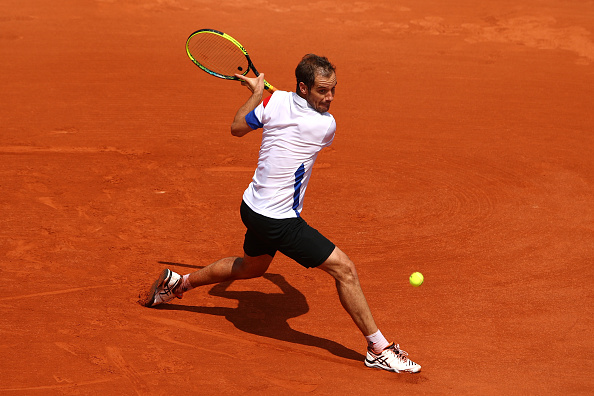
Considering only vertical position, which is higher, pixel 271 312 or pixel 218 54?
pixel 218 54

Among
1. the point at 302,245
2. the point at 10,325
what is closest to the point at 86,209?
the point at 10,325

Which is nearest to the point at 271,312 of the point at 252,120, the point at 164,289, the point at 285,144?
the point at 164,289

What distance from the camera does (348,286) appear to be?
5102mm

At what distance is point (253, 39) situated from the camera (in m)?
12.6

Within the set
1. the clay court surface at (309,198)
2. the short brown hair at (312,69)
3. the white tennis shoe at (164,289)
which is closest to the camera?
the short brown hair at (312,69)

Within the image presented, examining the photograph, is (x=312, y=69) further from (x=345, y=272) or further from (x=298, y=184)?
(x=345, y=272)

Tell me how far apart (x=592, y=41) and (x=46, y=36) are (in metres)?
9.67

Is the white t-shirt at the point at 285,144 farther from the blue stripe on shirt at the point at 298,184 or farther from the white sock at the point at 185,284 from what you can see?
the white sock at the point at 185,284

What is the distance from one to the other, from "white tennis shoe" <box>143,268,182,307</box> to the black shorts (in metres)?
0.98

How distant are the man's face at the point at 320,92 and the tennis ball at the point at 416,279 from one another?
6.17 ft

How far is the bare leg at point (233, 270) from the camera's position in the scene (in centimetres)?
558

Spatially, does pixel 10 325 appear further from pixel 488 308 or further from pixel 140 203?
pixel 488 308

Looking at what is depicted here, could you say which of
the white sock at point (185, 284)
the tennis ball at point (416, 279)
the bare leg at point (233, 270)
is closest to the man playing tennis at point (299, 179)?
the bare leg at point (233, 270)

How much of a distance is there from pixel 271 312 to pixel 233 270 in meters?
0.63
